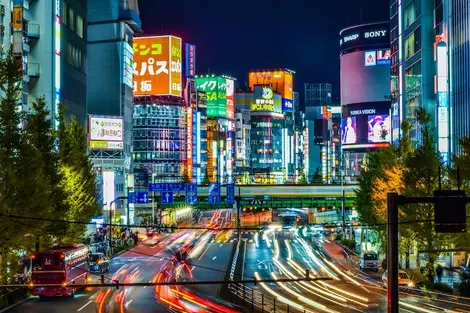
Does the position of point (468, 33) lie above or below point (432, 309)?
above

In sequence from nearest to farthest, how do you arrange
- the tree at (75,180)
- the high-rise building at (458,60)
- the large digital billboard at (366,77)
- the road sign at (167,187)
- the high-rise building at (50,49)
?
1. the tree at (75,180)
2. the high-rise building at (50,49)
3. the high-rise building at (458,60)
4. the road sign at (167,187)
5. the large digital billboard at (366,77)

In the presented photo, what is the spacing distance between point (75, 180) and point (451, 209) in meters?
43.4

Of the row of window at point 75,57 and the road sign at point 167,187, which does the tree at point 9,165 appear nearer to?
the row of window at point 75,57

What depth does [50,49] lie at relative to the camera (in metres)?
75.0

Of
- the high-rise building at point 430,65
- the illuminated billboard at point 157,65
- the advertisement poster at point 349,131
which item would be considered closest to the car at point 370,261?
the high-rise building at point 430,65

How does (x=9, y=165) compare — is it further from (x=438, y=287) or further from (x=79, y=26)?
(x=79, y=26)

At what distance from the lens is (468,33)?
2653 inches

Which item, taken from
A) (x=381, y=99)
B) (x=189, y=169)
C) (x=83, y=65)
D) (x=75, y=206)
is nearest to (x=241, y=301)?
(x=75, y=206)

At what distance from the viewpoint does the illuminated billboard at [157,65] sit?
470 ft

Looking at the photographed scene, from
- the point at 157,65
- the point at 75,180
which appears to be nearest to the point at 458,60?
the point at 75,180

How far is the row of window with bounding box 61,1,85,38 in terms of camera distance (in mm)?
80688

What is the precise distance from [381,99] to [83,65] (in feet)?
340

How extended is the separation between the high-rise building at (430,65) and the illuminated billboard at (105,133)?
1367 inches

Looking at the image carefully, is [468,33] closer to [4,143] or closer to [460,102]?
[460,102]
